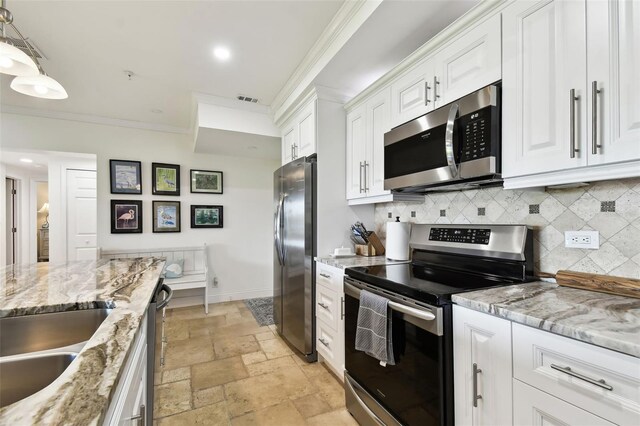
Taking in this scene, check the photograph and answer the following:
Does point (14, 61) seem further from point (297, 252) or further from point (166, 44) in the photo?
point (297, 252)

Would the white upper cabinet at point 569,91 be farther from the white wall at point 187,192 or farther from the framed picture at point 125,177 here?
the framed picture at point 125,177

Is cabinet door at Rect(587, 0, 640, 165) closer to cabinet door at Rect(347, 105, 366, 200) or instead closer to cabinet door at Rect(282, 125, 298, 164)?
cabinet door at Rect(347, 105, 366, 200)

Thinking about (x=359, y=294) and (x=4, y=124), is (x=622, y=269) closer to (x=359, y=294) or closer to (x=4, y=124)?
(x=359, y=294)

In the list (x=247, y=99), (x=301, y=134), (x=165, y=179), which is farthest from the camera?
(x=165, y=179)

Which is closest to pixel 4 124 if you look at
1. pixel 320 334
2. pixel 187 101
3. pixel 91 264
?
pixel 187 101

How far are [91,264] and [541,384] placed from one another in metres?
2.54

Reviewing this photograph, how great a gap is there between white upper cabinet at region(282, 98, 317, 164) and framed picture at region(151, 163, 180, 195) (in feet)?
6.02

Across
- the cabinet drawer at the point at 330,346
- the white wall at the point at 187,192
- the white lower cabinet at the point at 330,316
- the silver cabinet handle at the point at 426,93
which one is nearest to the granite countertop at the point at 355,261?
the white lower cabinet at the point at 330,316

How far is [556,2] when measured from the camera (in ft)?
4.01

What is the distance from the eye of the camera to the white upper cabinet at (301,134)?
2.73m

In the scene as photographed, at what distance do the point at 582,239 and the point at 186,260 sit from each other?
4.35 m

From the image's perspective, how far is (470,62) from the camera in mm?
1574

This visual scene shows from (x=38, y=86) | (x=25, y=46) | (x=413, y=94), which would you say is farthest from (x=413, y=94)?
(x=25, y=46)

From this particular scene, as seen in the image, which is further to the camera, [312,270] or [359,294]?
[312,270]
